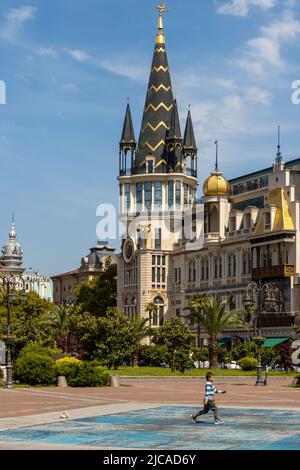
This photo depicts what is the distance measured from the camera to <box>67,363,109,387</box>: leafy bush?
44156 mm

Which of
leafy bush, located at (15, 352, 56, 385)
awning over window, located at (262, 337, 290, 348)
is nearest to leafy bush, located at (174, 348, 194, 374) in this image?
leafy bush, located at (15, 352, 56, 385)

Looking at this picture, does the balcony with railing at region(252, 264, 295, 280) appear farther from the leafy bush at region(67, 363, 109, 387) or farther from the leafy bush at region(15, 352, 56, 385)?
the leafy bush at region(67, 363, 109, 387)

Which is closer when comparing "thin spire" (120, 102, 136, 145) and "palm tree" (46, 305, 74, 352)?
"palm tree" (46, 305, 74, 352)

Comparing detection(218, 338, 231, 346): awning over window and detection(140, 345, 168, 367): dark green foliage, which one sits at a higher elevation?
detection(218, 338, 231, 346): awning over window

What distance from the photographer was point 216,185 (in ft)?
326

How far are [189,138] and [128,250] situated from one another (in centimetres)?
1847

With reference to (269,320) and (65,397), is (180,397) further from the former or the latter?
(269,320)

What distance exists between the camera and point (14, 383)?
158 feet

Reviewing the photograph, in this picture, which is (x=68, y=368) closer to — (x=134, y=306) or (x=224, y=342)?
(x=224, y=342)

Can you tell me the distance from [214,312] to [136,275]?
3567 cm

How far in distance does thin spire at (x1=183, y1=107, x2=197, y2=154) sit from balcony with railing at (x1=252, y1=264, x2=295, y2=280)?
109ft

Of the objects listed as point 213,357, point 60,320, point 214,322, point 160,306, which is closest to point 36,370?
point 213,357

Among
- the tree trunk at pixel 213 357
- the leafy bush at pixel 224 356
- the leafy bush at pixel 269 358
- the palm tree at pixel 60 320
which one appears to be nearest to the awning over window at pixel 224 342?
the leafy bush at pixel 224 356

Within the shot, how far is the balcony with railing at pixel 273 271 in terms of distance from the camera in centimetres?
8400
